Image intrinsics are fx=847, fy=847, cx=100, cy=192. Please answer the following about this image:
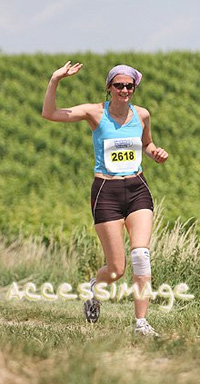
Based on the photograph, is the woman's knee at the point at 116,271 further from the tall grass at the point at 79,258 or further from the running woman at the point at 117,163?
the tall grass at the point at 79,258

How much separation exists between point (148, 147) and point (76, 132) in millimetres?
6087

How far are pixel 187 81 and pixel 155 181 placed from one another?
5.57 feet

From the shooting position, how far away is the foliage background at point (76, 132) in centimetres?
1238

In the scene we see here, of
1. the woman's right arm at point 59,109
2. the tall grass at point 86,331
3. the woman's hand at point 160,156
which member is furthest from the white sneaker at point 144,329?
the woman's right arm at point 59,109

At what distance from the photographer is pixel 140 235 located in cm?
599

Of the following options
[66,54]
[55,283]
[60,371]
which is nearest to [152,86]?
[66,54]

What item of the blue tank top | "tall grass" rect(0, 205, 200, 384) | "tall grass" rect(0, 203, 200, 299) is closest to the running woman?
the blue tank top

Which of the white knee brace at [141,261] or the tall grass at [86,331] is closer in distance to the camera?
the tall grass at [86,331]

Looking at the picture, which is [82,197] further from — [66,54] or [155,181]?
[66,54]

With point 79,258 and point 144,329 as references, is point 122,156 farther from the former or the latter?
point 79,258

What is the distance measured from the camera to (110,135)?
614 centimetres

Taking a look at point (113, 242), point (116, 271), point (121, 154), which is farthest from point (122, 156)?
point (116, 271)

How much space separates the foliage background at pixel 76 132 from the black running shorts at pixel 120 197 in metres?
5.87

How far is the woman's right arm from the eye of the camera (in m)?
5.95
